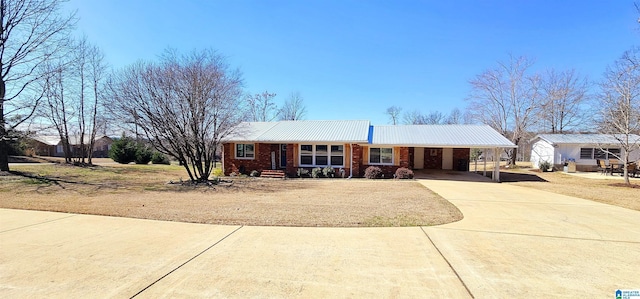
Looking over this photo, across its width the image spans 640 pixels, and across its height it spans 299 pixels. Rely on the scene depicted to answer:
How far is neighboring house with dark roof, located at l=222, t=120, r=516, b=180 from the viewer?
17.7 metres

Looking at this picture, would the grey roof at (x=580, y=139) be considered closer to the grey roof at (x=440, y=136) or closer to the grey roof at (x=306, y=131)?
the grey roof at (x=440, y=136)

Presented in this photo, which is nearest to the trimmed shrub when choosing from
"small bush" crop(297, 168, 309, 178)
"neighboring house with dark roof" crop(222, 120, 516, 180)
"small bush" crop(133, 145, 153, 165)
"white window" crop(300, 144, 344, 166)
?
"small bush" crop(133, 145, 153, 165)

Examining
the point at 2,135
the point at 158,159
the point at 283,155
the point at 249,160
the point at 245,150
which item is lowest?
the point at 158,159

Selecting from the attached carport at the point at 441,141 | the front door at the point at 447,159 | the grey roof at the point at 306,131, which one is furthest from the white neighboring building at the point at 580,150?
the grey roof at the point at 306,131

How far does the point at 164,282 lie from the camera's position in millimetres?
3430

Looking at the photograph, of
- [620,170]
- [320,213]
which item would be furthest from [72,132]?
[620,170]

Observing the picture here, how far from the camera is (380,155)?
60.2 ft

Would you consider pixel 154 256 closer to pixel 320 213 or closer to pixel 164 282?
pixel 164 282

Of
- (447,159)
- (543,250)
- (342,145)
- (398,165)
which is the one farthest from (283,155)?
(543,250)

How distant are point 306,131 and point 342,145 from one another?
2988 mm

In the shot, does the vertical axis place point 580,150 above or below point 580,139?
below

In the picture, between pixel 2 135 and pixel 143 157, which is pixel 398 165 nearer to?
pixel 2 135

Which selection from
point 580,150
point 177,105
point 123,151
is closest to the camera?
point 177,105

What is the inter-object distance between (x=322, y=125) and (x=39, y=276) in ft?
60.9
